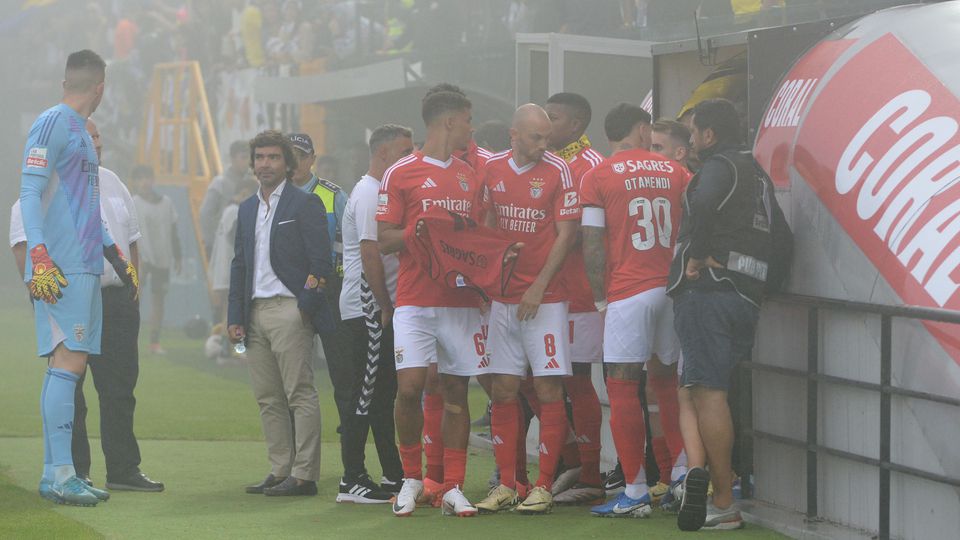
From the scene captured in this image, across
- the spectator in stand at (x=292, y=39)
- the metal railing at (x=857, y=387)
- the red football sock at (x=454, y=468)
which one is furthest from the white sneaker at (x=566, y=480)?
the spectator in stand at (x=292, y=39)

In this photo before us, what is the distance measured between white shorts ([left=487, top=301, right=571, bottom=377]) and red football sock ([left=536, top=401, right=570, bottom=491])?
184mm

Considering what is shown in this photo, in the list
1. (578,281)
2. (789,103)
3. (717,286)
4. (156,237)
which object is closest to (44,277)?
(578,281)

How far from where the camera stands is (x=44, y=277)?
7.14m

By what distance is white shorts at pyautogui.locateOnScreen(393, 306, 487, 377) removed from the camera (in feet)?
23.1

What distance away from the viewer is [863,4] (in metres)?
10.5

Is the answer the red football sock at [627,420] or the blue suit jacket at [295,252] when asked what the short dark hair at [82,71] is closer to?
the blue suit jacket at [295,252]

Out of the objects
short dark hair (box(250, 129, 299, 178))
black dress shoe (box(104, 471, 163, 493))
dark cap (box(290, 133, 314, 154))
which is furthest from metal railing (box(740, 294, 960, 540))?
black dress shoe (box(104, 471, 163, 493))

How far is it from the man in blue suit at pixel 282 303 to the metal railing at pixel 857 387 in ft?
7.83

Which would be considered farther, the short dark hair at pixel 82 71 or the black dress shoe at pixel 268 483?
the black dress shoe at pixel 268 483

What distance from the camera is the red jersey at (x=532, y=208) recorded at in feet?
23.4

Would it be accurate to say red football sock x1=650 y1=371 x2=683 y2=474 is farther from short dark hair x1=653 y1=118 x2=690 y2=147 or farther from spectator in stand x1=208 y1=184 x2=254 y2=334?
spectator in stand x1=208 y1=184 x2=254 y2=334

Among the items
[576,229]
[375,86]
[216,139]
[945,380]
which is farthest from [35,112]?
[945,380]

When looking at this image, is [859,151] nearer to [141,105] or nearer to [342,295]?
[342,295]

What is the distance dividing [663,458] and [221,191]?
11122mm
